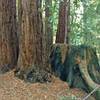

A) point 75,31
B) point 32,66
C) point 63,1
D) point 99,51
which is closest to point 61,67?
point 32,66

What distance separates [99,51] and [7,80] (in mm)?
9770

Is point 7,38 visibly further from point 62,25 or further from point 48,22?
point 48,22

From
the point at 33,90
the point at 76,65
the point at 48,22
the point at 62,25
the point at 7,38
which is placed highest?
the point at 48,22

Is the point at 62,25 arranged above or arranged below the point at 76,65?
above

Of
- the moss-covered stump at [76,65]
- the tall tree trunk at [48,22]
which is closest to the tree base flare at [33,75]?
the moss-covered stump at [76,65]

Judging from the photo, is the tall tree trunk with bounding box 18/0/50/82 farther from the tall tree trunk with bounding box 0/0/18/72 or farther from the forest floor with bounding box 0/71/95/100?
the tall tree trunk with bounding box 0/0/18/72

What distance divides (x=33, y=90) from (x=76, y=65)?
157 centimetres

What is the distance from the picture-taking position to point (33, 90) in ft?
24.5

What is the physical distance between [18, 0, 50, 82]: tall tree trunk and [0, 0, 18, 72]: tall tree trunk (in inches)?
29.1

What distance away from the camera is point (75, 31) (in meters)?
15.2

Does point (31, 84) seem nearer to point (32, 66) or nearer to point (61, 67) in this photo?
point (32, 66)

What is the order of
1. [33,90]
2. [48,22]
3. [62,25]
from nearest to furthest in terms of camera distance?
[33,90]
[62,25]
[48,22]

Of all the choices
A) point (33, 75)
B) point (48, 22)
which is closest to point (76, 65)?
point (33, 75)

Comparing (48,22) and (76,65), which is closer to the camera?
(76,65)
